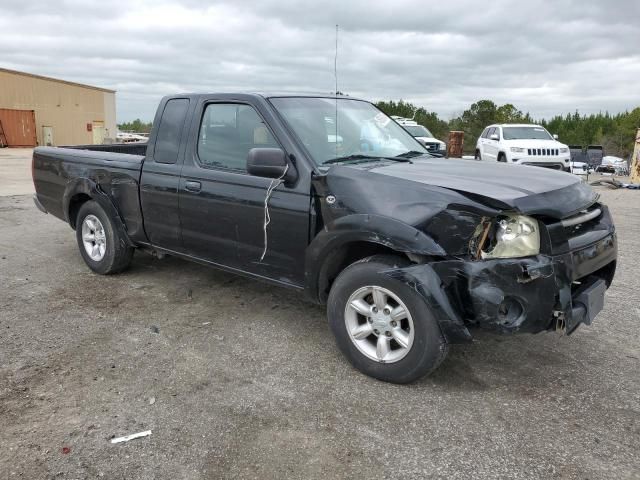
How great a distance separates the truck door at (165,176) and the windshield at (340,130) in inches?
40.9

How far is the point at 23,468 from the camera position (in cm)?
255

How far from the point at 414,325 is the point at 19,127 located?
38812 millimetres

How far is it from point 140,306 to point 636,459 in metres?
3.74

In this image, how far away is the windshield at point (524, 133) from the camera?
17.2 meters

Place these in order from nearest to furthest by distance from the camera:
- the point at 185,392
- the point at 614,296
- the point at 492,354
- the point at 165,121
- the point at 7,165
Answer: the point at 185,392, the point at 492,354, the point at 165,121, the point at 614,296, the point at 7,165

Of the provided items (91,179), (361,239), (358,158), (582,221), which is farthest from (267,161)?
(91,179)

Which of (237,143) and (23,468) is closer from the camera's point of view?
(23,468)

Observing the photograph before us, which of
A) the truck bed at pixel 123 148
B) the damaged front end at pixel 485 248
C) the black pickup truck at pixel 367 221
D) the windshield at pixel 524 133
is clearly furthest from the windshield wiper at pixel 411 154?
the windshield at pixel 524 133

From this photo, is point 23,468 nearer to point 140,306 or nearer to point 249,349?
point 249,349

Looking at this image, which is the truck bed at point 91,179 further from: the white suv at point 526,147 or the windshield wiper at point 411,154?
the white suv at point 526,147

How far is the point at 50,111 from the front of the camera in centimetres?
3847

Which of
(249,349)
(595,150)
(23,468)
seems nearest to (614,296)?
(249,349)

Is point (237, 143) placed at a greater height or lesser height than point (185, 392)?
greater

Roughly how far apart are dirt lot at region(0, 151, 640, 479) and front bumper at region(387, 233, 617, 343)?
348mm
